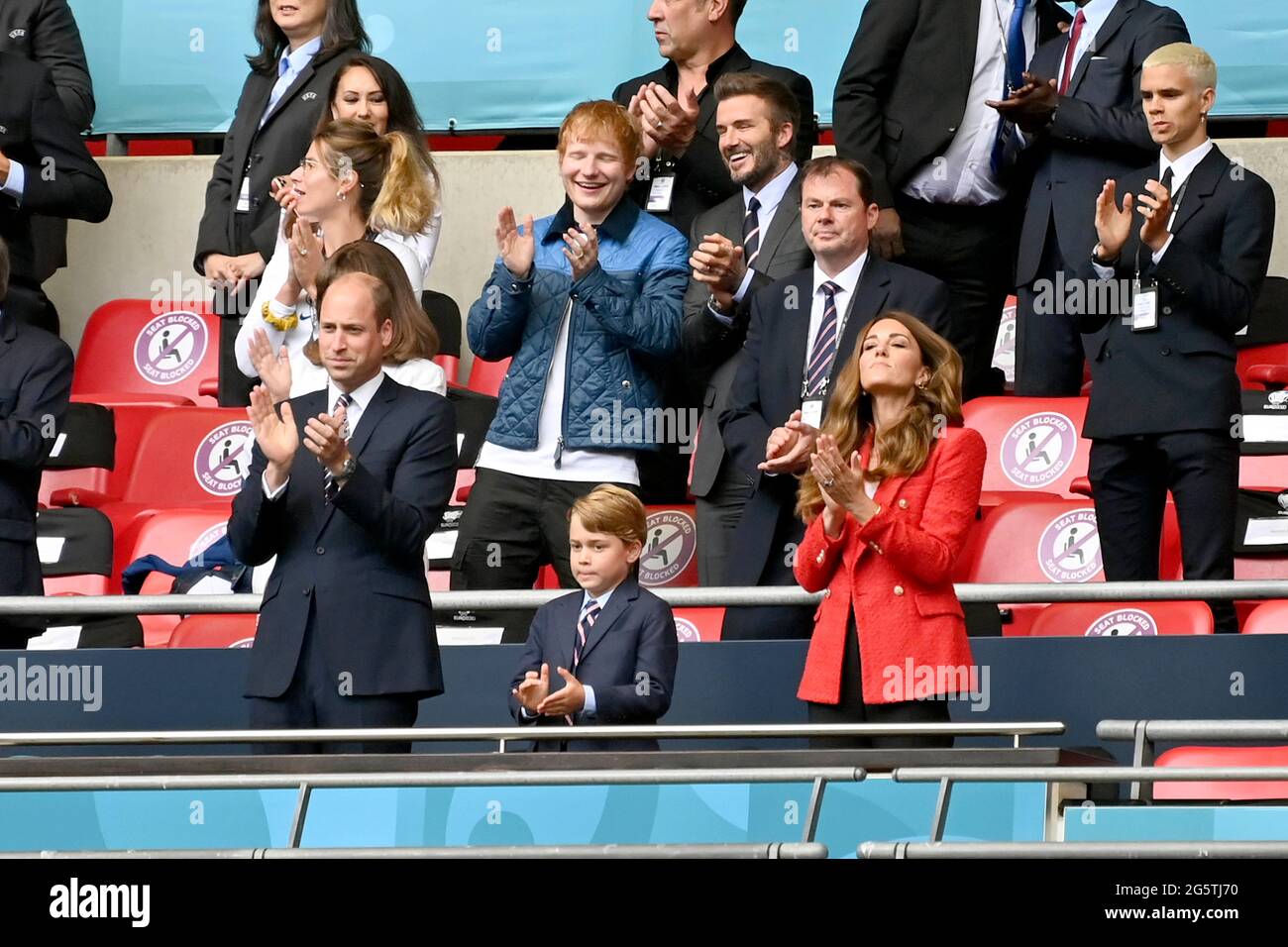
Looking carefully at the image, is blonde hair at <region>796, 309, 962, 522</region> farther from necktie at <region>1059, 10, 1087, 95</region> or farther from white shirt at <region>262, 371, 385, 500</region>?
necktie at <region>1059, 10, 1087, 95</region>

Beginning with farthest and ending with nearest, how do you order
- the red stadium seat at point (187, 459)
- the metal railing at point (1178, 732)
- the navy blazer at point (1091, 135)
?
the red stadium seat at point (187, 459), the navy blazer at point (1091, 135), the metal railing at point (1178, 732)

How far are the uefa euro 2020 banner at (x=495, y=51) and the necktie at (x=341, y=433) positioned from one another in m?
4.37

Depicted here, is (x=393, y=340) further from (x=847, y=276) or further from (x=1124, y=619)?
(x=1124, y=619)

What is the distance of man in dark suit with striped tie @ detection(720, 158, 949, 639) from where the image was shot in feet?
20.5

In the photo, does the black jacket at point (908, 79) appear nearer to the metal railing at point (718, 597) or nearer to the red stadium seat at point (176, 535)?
the metal railing at point (718, 597)

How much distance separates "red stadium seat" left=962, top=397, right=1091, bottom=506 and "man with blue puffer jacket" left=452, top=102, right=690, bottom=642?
1580 mm

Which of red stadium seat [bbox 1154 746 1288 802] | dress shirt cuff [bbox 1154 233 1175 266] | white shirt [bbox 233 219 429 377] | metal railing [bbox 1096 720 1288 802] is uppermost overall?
dress shirt cuff [bbox 1154 233 1175 266]

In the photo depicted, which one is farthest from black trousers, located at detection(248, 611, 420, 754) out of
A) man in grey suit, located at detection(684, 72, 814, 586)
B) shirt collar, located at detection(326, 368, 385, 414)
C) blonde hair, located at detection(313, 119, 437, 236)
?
blonde hair, located at detection(313, 119, 437, 236)

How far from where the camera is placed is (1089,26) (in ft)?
25.8

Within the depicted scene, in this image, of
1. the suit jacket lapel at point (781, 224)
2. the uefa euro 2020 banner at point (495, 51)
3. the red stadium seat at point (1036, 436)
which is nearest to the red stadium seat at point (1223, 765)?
the suit jacket lapel at point (781, 224)

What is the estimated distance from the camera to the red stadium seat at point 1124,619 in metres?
6.66

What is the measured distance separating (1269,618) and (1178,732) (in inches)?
82.6

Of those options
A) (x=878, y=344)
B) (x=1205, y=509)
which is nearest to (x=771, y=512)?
(x=878, y=344)
